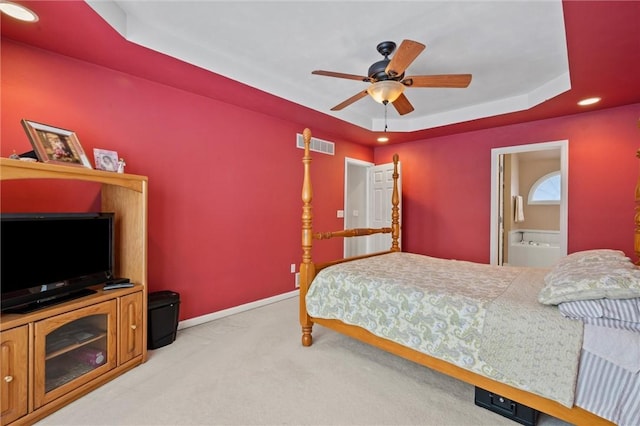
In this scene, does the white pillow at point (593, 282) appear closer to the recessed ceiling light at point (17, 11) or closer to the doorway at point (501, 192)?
the doorway at point (501, 192)

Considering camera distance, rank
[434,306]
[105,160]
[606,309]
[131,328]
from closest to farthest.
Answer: [606,309], [434,306], [131,328], [105,160]

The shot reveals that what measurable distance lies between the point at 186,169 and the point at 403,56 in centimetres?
229

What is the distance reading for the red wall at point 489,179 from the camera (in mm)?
3279

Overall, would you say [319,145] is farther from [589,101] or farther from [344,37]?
[589,101]

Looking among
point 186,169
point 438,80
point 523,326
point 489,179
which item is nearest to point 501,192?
point 489,179

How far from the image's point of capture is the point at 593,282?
4.82ft

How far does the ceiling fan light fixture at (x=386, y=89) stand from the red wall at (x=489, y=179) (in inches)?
105

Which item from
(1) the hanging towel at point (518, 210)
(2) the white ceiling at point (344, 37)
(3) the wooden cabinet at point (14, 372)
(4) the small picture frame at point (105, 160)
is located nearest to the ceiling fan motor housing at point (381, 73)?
(2) the white ceiling at point (344, 37)

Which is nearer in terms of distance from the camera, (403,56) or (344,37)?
(403,56)

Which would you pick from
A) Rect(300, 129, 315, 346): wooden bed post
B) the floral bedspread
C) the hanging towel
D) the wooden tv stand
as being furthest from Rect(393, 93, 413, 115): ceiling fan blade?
the hanging towel

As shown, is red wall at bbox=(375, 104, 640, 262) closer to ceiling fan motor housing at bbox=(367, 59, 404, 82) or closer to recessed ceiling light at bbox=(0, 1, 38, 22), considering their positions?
ceiling fan motor housing at bbox=(367, 59, 404, 82)

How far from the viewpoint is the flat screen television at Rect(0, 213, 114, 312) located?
1608mm

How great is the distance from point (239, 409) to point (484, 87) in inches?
149

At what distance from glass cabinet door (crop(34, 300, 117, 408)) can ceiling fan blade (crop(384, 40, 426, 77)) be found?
100 inches
